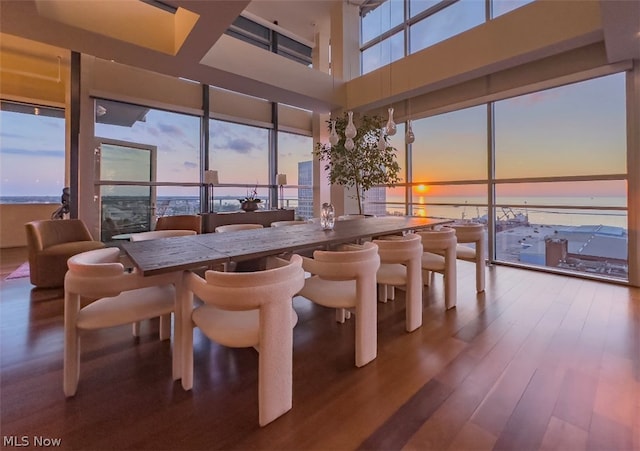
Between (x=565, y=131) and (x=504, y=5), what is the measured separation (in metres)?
2.14

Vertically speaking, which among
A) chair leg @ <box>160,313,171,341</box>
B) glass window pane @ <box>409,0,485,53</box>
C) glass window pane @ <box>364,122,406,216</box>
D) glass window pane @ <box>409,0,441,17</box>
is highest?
glass window pane @ <box>409,0,441,17</box>

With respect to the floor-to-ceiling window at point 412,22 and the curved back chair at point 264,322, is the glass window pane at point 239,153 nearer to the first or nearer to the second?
the floor-to-ceiling window at point 412,22

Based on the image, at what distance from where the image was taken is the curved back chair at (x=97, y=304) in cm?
162

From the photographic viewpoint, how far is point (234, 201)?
665cm

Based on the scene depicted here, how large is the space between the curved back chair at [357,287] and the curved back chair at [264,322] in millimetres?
358

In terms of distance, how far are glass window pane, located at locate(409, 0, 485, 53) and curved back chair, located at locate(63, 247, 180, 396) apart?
5764 millimetres

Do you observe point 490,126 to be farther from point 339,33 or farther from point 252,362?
point 252,362

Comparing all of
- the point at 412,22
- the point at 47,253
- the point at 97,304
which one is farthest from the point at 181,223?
the point at 412,22

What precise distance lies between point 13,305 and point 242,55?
4.50 meters

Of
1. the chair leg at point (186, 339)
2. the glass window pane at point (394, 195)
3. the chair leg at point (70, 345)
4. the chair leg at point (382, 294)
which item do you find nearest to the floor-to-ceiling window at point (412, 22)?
the glass window pane at point (394, 195)

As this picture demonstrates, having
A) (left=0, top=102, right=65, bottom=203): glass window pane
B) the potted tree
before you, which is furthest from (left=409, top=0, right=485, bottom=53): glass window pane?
(left=0, top=102, right=65, bottom=203): glass window pane

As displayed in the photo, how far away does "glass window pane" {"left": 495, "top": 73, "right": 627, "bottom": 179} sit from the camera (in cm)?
403

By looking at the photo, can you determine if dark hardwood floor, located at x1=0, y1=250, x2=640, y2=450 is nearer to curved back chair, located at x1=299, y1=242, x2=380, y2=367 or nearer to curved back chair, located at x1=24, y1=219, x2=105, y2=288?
curved back chair, located at x1=299, y1=242, x2=380, y2=367

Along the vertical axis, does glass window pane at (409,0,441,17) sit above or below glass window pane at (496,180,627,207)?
above
